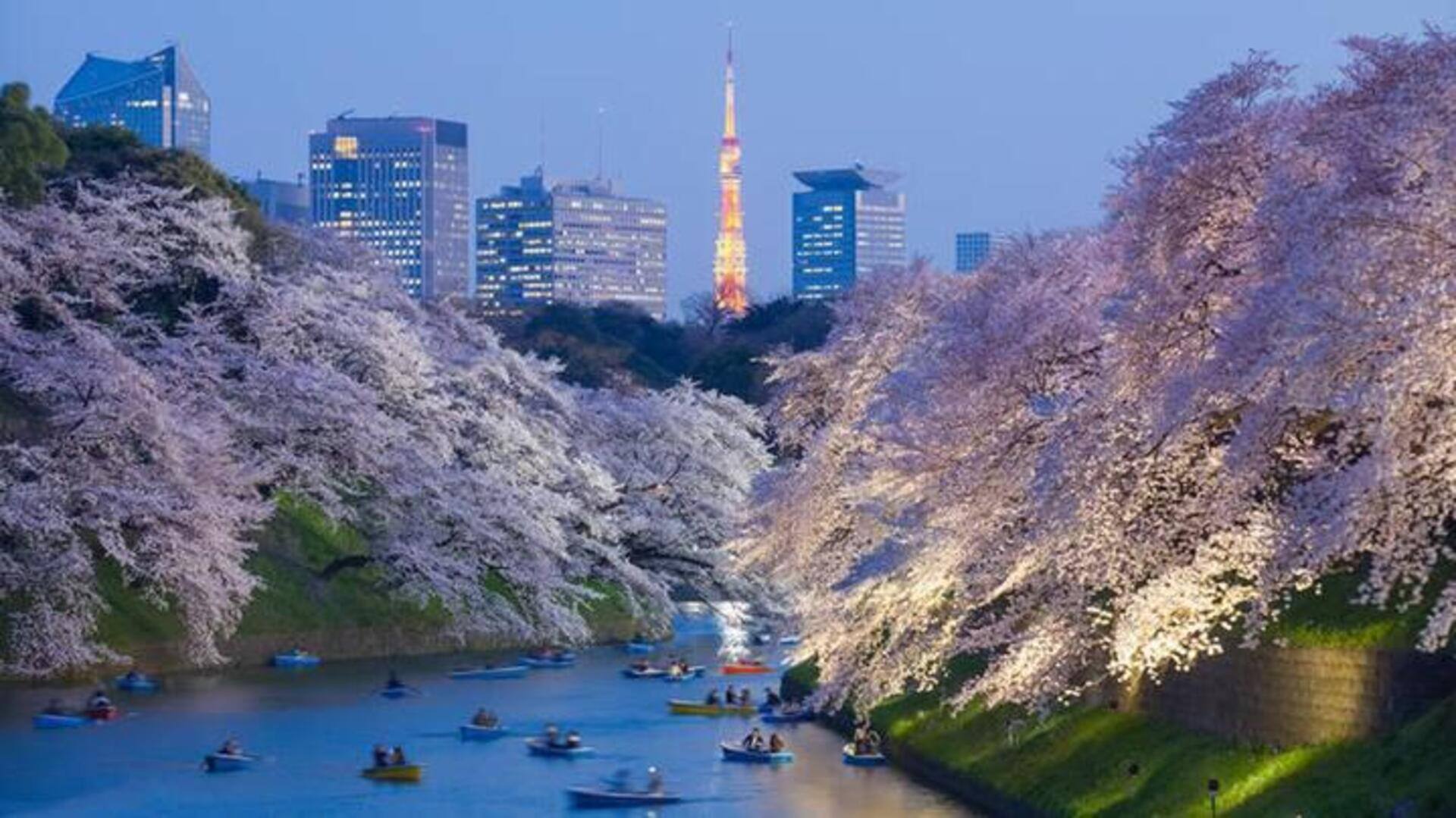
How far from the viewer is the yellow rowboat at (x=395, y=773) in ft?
136

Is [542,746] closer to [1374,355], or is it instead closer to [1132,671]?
[1132,671]

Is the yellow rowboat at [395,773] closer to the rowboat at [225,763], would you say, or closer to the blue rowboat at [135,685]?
the rowboat at [225,763]

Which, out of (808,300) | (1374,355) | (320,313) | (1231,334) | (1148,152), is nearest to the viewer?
(1374,355)

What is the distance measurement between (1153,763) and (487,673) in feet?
100

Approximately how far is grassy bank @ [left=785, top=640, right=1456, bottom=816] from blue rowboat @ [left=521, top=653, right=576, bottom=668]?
67.4 ft

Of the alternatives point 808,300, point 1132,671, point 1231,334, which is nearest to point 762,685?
point 1132,671

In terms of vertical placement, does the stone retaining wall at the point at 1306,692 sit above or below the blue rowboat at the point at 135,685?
above

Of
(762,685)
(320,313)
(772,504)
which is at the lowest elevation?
(762,685)

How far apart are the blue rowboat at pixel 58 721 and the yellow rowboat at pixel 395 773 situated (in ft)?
23.5

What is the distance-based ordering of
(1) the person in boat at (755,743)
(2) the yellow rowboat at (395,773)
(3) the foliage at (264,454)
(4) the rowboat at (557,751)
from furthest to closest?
(3) the foliage at (264,454) < (4) the rowboat at (557,751) < (1) the person in boat at (755,743) < (2) the yellow rowboat at (395,773)

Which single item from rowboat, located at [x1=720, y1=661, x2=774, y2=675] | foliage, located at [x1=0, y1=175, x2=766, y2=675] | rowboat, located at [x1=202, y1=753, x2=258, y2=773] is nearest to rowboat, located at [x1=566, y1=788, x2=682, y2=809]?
rowboat, located at [x1=202, y1=753, x2=258, y2=773]

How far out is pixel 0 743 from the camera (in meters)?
44.0

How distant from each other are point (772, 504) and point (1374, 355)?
30372 mm

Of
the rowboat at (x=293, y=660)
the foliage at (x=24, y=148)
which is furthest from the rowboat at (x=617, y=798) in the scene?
the foliage at (x=24, y=148)
